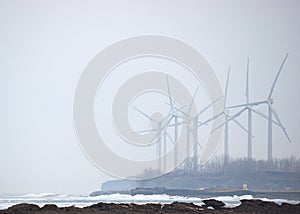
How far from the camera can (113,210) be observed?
3247 cm

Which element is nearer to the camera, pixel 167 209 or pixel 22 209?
pixel 22 209

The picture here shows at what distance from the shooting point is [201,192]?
119m

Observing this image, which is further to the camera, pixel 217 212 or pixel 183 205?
pixel 183 205

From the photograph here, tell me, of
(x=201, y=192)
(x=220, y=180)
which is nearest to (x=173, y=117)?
(x=201, y=192)

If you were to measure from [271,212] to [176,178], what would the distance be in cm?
10879

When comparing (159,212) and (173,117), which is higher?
(173,117)

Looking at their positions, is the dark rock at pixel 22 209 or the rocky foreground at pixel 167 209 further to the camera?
the rocky foreground at pixel 167 209

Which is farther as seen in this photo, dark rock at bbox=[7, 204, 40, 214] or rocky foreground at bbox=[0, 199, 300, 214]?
rocky foreground at bbox=[0, 199, 300, 214]

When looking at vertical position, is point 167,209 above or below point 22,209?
above

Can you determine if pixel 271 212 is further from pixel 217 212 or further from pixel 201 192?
pixel 201 192

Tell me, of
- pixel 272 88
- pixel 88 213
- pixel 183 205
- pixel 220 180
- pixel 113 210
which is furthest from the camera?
pixel 220 180

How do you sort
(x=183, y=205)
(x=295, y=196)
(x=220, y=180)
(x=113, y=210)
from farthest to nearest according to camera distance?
(x=220, y=180) → (x=295, y=196) → (x=183, y=205) → (x=113, y=210)

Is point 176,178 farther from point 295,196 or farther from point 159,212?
point 159,212

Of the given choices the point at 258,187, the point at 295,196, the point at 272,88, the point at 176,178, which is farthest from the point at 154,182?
the point at 272,88
